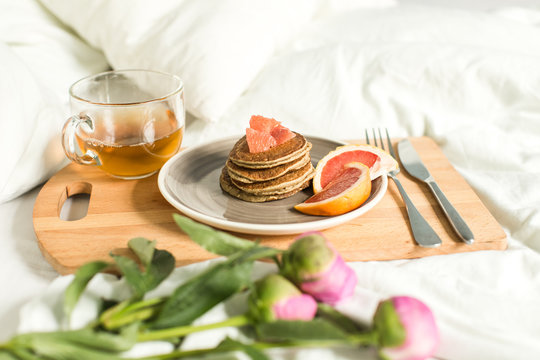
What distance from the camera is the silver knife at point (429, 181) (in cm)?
122

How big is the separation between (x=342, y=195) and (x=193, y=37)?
40.4 inches

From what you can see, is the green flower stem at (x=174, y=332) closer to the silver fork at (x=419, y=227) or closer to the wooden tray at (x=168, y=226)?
the wooden tray at (x=168, y=226)

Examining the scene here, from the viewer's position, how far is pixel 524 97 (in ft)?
6.26

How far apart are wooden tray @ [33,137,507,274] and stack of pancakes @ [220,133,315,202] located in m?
0.16

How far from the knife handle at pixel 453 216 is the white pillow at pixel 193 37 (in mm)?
847

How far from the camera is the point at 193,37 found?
6.31 ft

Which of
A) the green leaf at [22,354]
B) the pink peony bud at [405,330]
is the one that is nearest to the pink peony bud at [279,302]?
the pink peony bud at [405,330]

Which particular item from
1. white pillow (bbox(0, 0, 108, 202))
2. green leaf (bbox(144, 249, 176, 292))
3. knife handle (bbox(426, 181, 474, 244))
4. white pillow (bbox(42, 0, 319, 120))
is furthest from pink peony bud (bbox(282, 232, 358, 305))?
white pillow (bbox(42, 0, 319, 120))

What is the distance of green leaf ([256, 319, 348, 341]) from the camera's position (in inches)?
29.1

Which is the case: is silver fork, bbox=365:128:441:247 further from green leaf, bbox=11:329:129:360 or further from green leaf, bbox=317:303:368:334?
green leaf, bbox=11:329:129:360

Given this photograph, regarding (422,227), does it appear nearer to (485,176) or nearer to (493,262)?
(493,262)

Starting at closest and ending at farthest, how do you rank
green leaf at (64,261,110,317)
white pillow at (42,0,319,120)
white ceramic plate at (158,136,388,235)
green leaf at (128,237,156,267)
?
green leaf at (64,261,110,317) → green leaf at (128,237,156,267) → white ceramic plate at (158,136,388,235) → white pillow at (42,0,319,120)

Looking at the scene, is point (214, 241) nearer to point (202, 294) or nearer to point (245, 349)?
point (202, 294)

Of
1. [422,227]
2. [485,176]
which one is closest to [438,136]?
[485,176]
